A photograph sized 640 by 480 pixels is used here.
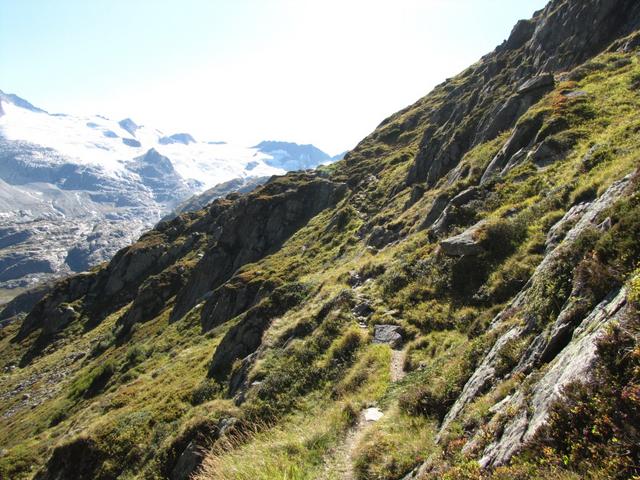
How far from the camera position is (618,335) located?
5.90 metres

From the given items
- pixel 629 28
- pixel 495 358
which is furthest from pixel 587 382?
pixel 629 28

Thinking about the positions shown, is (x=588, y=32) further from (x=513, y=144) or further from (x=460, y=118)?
(x=513, y=144)

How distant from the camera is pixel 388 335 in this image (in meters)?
16.4

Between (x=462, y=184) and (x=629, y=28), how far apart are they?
1132 inches

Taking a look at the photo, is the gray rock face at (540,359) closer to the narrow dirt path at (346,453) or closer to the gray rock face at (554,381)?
the gray rock face at (554,381)

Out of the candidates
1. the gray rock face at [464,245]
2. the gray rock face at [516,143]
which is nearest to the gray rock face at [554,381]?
the gray rock face at [464,245]

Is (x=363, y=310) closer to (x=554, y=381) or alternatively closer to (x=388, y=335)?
(x=388, y=335)

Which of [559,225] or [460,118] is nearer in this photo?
[559,225]

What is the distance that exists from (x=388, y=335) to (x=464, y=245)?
549 cm

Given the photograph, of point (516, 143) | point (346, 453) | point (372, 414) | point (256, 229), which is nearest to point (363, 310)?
point (372, 414)

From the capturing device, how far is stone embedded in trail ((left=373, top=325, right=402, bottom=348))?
621 inches

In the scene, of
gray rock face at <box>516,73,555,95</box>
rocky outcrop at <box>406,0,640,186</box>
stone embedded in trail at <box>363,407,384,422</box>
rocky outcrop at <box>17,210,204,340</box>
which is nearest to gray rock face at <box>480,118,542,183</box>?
rocky outcrop at <box>406,0,640,186</box>

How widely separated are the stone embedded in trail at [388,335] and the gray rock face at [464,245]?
4.61 metres

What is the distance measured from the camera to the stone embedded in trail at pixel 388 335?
15.8 metres
